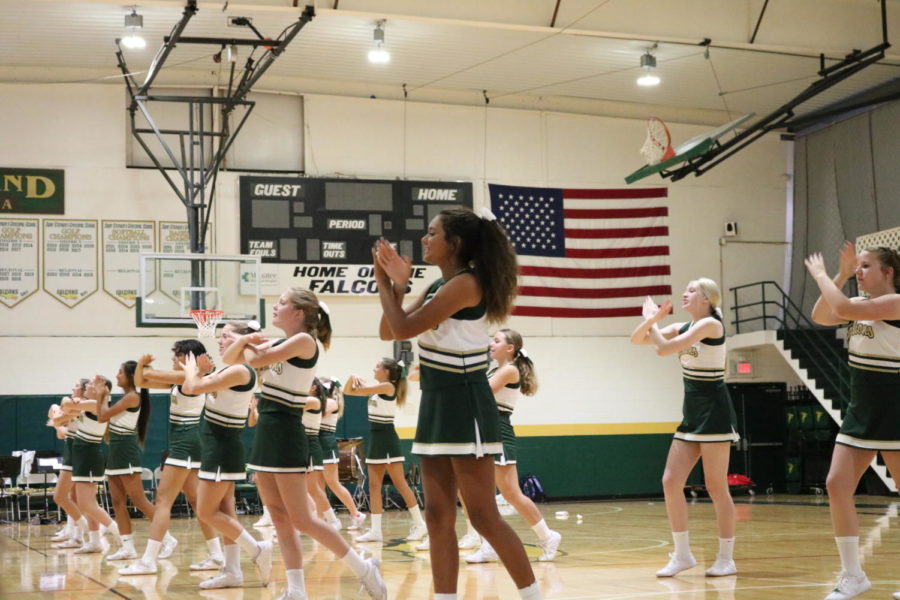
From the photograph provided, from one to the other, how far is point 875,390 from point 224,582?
4370mm

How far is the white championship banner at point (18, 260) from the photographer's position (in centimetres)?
1784

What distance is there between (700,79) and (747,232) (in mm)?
Answer: 3823

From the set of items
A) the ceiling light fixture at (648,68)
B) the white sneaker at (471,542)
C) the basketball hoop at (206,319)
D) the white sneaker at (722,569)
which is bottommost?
the white sneaker at (471,542)

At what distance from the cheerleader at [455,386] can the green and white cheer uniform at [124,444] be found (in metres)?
5.89

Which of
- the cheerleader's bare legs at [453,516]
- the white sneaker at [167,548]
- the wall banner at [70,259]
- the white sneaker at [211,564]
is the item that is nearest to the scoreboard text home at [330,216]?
the wall banner at [70,259]

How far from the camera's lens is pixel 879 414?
5309 mm

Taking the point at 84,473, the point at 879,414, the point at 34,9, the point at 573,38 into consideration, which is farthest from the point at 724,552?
the point at 34,9

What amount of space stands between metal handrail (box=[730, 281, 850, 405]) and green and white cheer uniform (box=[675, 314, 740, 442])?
1165 centimetres

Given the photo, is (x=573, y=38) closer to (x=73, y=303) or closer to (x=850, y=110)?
(x=850, y=110)

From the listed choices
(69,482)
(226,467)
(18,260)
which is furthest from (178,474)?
(18,260)

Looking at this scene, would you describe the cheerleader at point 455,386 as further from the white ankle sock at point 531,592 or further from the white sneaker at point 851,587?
the white sneaker at point 851,587

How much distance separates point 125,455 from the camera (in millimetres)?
9680

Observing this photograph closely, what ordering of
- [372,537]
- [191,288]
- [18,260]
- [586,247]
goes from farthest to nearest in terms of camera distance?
[586,247]
[18,260]
[191,288]
[372,537]

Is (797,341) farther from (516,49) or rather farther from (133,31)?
(133,31)
